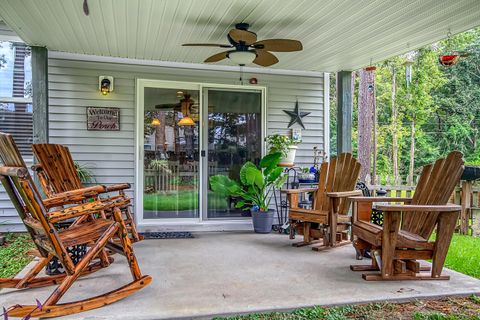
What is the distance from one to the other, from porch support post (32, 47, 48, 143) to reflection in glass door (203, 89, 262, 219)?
2.12 meters

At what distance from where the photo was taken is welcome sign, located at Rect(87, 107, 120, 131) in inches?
204

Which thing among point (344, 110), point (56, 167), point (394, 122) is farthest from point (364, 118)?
point (56, 167)

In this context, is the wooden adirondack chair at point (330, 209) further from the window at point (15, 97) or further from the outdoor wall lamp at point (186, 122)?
the window at point (15, 97)

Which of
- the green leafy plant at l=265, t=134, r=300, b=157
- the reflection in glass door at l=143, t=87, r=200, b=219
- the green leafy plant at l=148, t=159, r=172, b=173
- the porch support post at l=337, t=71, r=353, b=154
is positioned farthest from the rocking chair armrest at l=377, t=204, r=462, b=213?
the green leafy plant at l=148, t=159, r=172, b=173

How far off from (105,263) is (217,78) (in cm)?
321

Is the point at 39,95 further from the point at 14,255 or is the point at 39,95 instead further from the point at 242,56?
the point at 242,56

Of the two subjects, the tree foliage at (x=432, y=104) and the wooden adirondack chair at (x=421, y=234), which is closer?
the wooden adirondack chair at (x=421, y=234)

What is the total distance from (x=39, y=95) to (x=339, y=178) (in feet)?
12.4

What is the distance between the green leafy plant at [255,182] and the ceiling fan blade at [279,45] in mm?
1646

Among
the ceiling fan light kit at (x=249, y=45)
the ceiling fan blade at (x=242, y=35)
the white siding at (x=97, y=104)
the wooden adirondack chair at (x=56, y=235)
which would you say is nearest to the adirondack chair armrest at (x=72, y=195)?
the wooden adirondack chair at (x=56, y=235)

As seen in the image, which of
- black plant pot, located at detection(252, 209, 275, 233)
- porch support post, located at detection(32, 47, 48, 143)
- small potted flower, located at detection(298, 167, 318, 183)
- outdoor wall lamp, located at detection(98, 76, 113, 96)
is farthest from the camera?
small potted flower, located at detection(298, 167, 318, 183)

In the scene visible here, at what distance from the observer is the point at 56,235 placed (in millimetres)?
2391

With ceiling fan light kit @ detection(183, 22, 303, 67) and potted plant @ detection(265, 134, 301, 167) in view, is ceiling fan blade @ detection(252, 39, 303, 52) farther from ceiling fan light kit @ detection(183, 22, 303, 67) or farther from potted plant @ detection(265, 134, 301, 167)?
potted plant @ detection(265, 134, 301, 167)

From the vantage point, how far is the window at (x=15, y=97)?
17.0 ft
